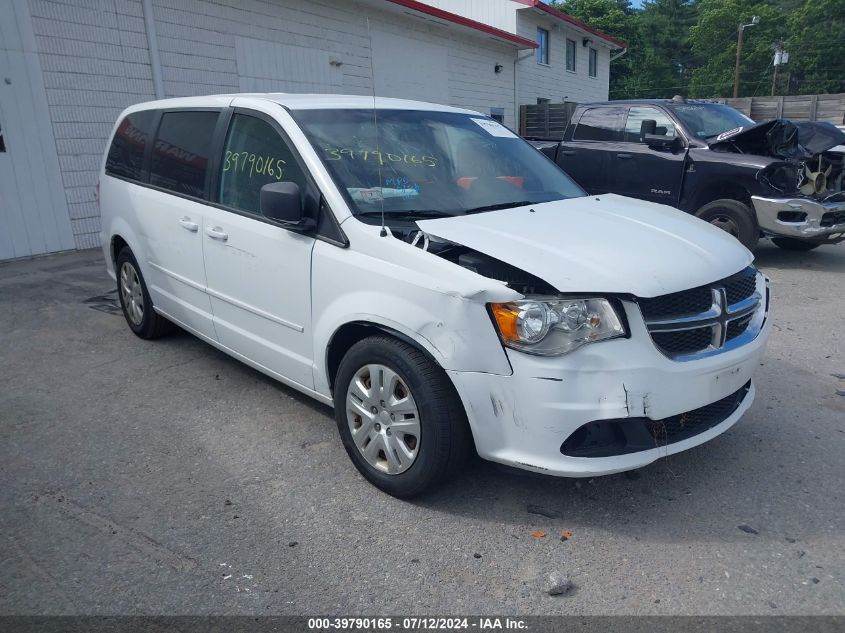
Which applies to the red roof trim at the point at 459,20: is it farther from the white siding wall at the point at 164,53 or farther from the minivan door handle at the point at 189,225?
the minivan door handle at the point at 189,225

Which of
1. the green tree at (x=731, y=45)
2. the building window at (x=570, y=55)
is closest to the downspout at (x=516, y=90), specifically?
the building window at (x=570, y=55)

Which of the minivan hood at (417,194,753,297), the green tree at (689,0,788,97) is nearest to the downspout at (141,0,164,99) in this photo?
the minivan hood at (417,194,753,297)

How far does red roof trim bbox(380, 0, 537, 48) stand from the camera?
565 inches

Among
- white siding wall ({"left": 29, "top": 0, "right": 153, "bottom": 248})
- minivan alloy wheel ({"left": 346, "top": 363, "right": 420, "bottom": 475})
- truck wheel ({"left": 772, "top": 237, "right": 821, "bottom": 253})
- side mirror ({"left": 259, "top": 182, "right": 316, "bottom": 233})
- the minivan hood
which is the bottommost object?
Result: truck wheel ({"left": 772, "top": 237, "right": 821, "bottom": 253})

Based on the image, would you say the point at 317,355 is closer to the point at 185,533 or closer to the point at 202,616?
the point at 185,533

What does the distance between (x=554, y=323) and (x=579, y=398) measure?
319mm

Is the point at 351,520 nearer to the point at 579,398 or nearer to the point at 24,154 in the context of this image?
the point at 579,398

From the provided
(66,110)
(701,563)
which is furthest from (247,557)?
(66,110)

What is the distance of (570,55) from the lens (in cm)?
2569

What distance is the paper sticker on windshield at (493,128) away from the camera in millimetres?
4520

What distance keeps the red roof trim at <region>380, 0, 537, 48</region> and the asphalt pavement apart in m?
12.2

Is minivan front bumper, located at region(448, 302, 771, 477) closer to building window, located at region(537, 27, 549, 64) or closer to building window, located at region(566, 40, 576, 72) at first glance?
building window, located at region(537, 27, 549, 64)

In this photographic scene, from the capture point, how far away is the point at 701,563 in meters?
2.71

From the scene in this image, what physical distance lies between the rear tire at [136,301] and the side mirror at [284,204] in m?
2.31
